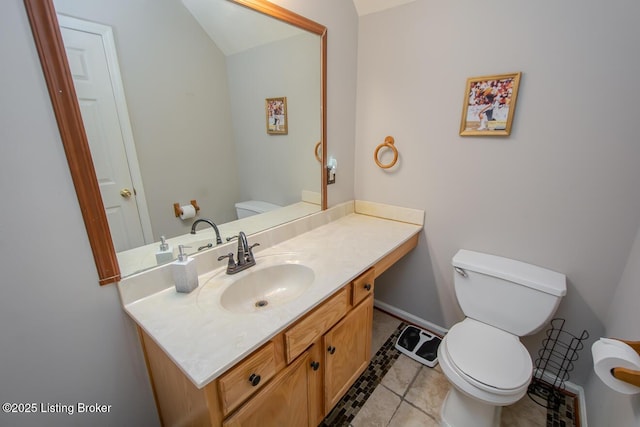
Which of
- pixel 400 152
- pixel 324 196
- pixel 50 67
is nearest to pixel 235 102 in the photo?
pixel 50 67

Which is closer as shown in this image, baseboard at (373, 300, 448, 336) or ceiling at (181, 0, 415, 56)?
ceiling at (181, 0, 415, 56)

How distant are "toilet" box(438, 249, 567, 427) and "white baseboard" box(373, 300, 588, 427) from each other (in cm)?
44

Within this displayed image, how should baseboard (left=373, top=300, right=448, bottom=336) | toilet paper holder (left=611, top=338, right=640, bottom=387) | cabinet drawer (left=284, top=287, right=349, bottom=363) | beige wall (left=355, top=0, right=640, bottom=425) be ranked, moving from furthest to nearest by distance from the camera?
baseboard (left=373, top=300, right=448, bottom=336)
beige wall (left=355, top=0, right=640, bottom=425)
cabinet drawer (left=284, top=287, right=349, bottom=363)
toilet paper holder (left=611, top=338, right=640, bottom=387)

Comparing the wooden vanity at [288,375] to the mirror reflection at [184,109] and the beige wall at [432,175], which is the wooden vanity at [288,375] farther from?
the mirror reflection at [184,109]

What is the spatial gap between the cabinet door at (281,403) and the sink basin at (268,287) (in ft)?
0.90

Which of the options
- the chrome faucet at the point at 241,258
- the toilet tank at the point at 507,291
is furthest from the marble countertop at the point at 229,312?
the toilet tank at the point at 507,291

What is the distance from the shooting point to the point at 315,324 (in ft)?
3.52

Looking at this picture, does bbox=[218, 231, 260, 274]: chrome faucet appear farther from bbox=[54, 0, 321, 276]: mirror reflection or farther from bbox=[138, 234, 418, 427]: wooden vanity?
bbox=[138, 234, 418, 427]: wooden vanity

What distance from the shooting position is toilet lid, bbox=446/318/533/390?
116 centimetres

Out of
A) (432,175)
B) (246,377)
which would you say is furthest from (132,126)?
(432,175)

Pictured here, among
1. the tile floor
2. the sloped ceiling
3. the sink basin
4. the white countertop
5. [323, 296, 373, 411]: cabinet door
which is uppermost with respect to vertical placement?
the sloped ceiling

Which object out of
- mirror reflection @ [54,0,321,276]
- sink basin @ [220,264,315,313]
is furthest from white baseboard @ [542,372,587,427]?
mirror reflection @ [54,0,321,276]

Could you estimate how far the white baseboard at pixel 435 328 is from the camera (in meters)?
1.42

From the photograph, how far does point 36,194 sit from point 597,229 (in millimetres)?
2211
